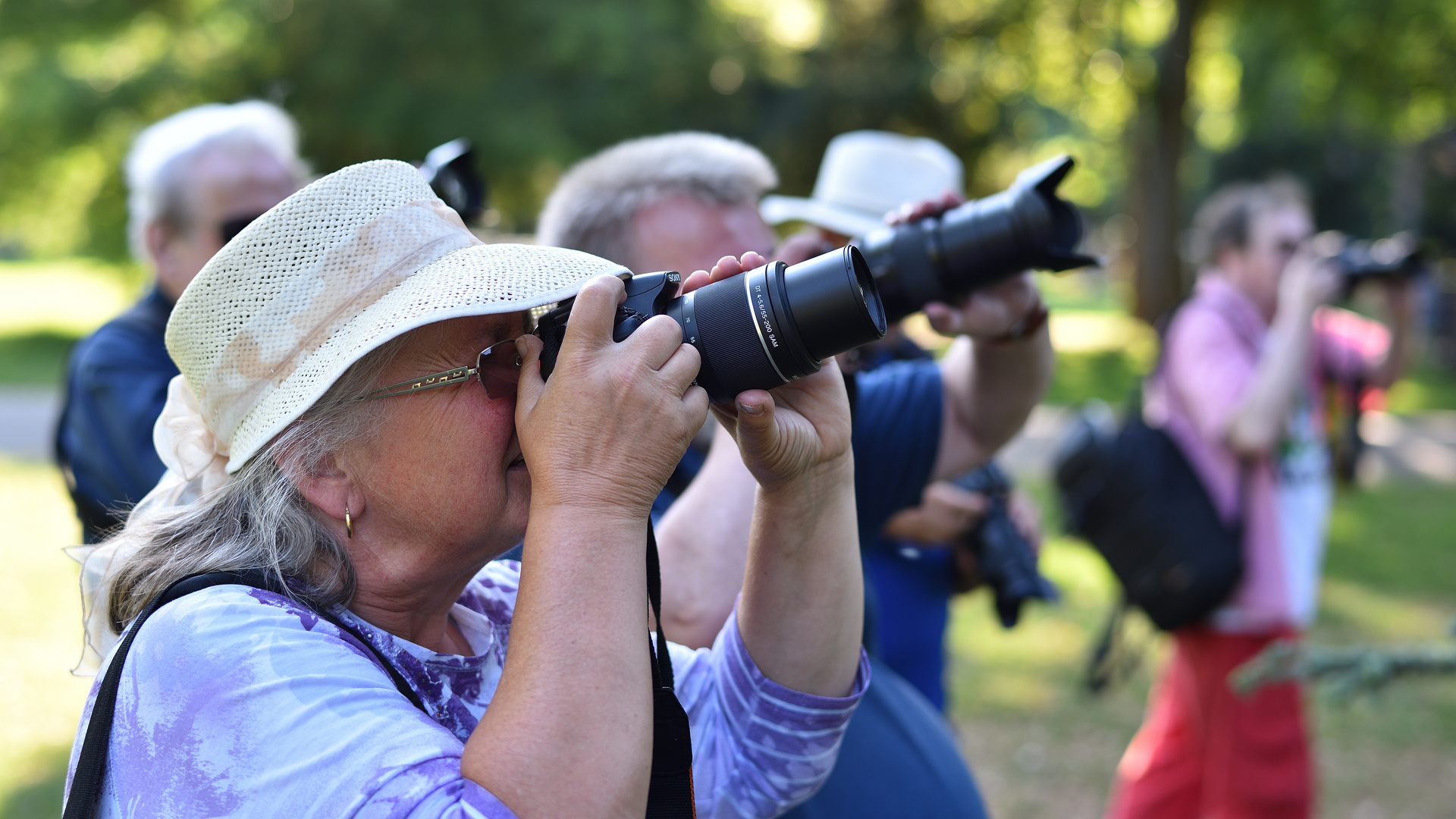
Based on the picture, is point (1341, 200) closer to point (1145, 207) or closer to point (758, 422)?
point (1145, 207)

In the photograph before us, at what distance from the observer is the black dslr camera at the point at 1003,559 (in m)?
2.77

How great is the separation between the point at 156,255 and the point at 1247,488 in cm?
332

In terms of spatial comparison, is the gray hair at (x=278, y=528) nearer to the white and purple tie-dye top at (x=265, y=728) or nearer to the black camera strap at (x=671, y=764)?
the white and purple tie-dye top at (x=265, y=728)

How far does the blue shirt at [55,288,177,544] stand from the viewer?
2.25 m

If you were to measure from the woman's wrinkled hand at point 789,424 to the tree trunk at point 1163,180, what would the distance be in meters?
15.6

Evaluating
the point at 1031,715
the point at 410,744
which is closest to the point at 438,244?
the point at 410,744

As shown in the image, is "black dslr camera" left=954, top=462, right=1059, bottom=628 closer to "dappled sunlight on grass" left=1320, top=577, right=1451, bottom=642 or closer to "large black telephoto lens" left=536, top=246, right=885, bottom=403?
"large black telephoto lens" left=536, top=246, right=885, bottom=403

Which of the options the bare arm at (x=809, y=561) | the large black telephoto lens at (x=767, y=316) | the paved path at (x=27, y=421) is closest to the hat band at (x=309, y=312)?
the large black telephoto lens at (x=767, y=316)

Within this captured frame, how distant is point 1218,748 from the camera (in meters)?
3.37

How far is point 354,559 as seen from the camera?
3.99 feet

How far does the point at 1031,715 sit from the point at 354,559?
4281 mm

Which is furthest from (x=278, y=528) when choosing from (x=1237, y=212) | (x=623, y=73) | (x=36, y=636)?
(x=623, y=73)

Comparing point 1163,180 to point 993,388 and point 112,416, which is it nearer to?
point 993,388

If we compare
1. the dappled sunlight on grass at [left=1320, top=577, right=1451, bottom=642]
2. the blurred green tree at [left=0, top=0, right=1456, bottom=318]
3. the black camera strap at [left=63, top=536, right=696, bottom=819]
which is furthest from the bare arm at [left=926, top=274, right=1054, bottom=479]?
the blurred green tree at [left=0, top=0, right=1456, bottom=318]
